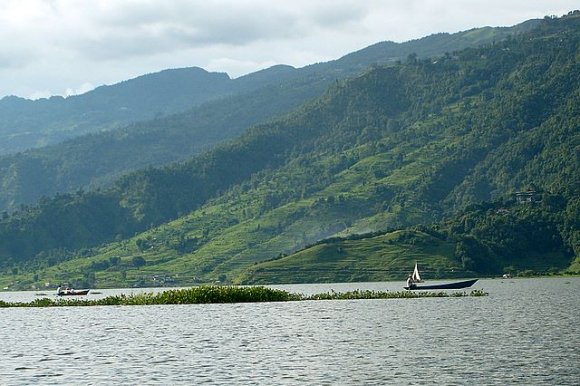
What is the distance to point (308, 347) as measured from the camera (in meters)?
105

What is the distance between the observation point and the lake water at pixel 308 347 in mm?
80875

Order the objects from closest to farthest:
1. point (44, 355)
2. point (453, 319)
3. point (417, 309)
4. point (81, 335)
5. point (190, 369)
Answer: point (190, 369) < point (44, 355) < point (81, 335) < point (453, 319) < point (417, 309)

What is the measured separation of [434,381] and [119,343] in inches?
1998

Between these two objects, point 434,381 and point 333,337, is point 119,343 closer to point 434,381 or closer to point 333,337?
point 333,337

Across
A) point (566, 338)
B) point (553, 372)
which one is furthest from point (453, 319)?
point (553, 372)

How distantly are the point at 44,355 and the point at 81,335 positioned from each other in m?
28.0

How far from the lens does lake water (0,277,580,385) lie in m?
80.9

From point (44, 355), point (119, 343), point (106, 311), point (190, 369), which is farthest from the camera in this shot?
point (106, 311)

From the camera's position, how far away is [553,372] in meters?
79.1

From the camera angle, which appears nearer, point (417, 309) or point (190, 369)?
point (190, 369)

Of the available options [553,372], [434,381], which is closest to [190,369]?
[434,381]

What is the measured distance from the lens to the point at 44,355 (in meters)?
103

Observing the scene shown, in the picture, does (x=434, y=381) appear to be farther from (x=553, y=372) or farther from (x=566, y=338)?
(x=566, y=338)

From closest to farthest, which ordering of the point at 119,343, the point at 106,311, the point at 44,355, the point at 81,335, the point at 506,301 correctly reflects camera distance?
1. the point at 44,355
2. the point at 119,343
3. the point at 81,335
4. the point at 506,301
5. the point at 106,311
